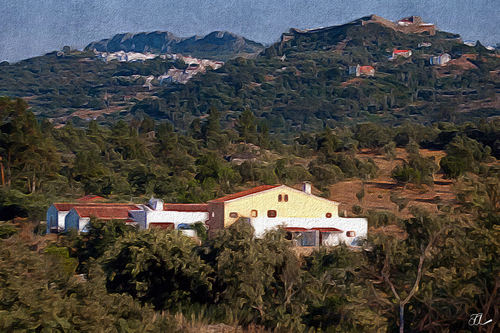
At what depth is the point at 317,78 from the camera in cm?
13538

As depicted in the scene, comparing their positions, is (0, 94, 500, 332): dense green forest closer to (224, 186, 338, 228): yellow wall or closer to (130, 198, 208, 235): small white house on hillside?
(130, 198, 208, 235): small white house on hillside

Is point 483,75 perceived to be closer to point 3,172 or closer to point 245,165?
point 245,165

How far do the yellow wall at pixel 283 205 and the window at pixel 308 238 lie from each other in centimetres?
114

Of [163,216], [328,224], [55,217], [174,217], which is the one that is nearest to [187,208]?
[174,217]

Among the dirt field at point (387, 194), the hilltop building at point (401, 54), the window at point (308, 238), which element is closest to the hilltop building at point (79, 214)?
the window at point (308, 238)

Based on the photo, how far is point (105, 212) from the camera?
29094 millimetres

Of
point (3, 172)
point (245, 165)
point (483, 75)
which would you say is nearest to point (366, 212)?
point (245, 165)

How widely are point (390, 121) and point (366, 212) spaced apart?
3035 inches

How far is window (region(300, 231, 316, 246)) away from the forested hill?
76.7m

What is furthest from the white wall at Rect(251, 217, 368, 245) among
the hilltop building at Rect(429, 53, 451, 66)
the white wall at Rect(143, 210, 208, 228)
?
the hilltop building at Rect(429, 53, 451, 66)

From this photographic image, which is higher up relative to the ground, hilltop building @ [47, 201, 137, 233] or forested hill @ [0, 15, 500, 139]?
forested hill @ [0, 15, 500, 139]

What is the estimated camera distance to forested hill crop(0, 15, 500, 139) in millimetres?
116500

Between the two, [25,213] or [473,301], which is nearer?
[473,301]

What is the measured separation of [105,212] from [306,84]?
10819 centimetres
